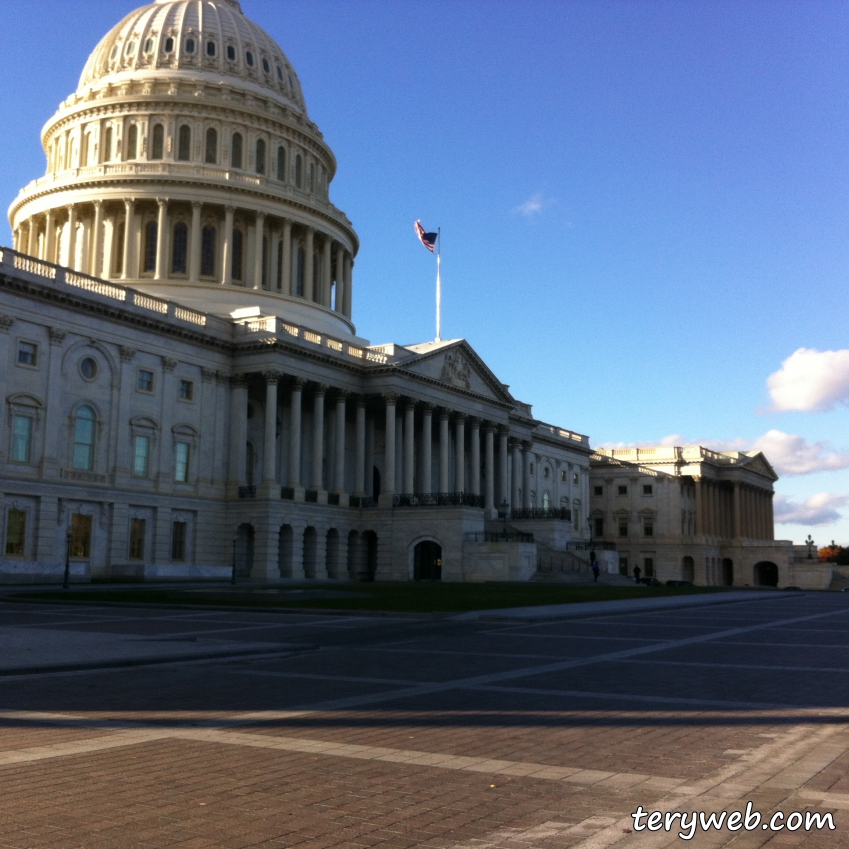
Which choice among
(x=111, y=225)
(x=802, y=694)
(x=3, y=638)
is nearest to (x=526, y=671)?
(x=802, y=694)

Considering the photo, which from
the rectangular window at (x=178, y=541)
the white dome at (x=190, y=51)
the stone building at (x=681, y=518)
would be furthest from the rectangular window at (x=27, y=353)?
the stone building at (x=681, y=518)

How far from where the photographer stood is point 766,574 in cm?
14475

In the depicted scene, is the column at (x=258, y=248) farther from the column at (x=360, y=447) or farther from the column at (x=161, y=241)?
the column at (x=360, y=447)

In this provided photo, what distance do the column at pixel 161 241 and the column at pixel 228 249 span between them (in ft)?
15.0

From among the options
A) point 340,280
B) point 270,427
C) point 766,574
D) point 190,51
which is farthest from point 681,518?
point 190,51

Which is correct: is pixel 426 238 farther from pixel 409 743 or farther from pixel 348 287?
pixel 409 743

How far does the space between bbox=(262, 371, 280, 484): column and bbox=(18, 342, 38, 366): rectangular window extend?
16.3 meters

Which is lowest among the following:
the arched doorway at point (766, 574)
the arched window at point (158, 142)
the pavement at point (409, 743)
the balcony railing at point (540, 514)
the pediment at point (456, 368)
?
the pavement at point (409, 743)

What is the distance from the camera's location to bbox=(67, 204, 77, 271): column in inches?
3221

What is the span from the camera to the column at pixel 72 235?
81.8 metres

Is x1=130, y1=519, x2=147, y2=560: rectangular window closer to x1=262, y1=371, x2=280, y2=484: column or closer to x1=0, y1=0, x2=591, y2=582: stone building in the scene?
x1=0, y1=0, x2=591, y2=582: stone building

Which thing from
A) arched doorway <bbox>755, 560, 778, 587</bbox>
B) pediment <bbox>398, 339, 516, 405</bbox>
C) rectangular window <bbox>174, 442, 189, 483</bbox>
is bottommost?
arched doorway <bbox>755, 560, 778, 587</bbox>

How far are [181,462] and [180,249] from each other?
76.5ft

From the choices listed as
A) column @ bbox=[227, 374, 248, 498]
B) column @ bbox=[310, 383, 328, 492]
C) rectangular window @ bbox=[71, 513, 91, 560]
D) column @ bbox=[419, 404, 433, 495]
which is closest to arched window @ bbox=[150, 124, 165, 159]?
column @ bbox=[227, 374, 248, 498]
